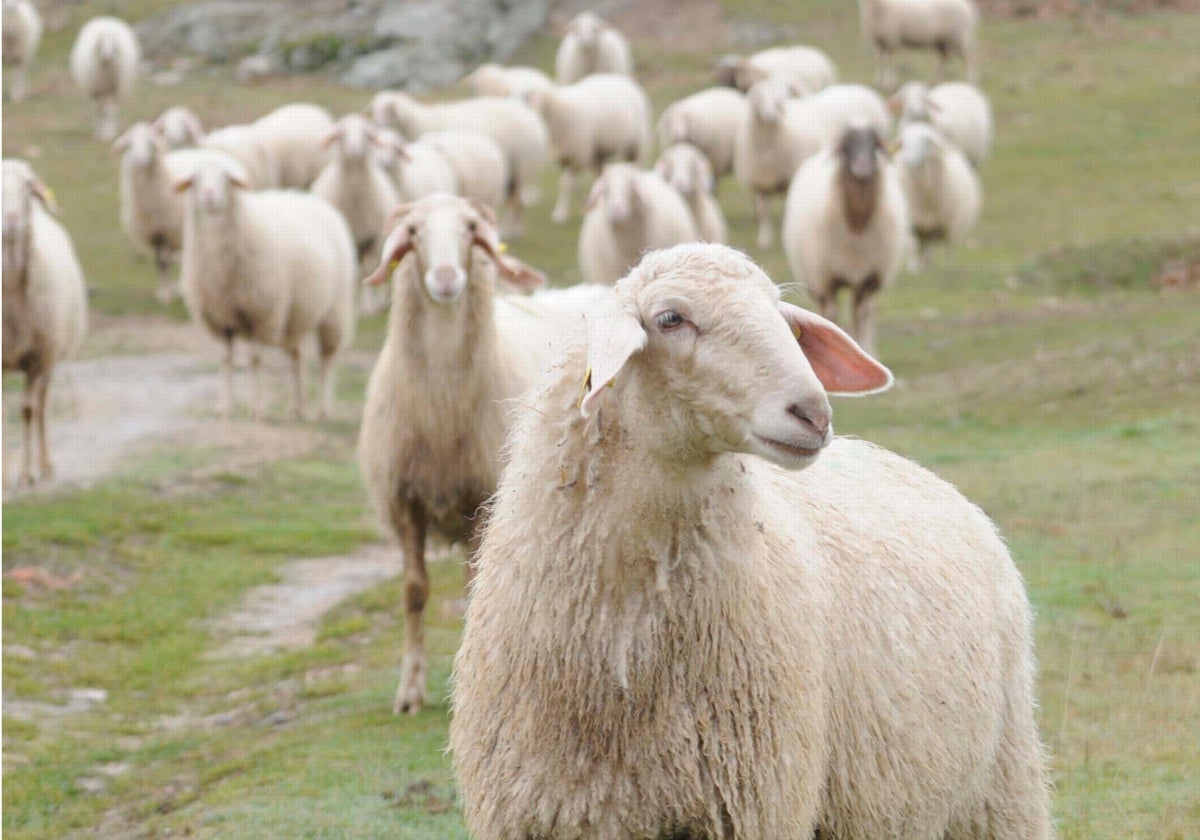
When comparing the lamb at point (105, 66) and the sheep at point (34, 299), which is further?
the lamb at point (105, 66)

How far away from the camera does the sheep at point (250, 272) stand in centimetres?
1393

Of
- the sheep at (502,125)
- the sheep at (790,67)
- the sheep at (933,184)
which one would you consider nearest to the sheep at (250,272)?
the sheep at (933,184)

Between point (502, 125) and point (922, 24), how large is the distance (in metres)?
10.2

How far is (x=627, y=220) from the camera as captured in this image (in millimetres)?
16188

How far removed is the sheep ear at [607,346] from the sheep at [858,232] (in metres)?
11.9

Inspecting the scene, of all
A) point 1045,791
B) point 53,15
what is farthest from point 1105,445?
point 53,15

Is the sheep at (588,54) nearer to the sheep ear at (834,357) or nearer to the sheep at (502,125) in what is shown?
the sheep at (502,125)

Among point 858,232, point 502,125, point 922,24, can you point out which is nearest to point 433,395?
point 858,232

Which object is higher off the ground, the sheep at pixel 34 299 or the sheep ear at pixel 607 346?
the sheep ear at pixel 607 346

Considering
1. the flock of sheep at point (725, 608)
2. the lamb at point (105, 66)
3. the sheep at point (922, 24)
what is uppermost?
the flock of sheep at point (725, 608)

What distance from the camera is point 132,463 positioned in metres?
12.8

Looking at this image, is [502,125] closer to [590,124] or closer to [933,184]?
[590,124]

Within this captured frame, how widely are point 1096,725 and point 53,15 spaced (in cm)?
3491

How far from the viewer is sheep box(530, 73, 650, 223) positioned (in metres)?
24.4
